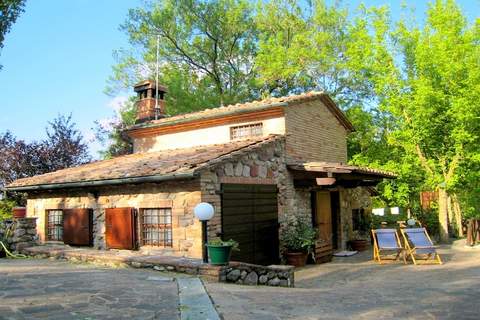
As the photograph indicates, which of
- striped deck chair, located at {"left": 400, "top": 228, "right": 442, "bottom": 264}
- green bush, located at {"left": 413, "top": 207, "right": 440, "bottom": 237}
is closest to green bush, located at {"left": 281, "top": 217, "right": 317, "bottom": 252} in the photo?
striped deck chair, located at {"left": 400, "top": 228, "right": 442, "bottom": 264}

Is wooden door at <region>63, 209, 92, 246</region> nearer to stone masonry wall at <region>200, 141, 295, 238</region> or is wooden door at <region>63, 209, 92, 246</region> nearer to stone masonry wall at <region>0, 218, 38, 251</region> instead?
stone masonry wall at <region>0, 218, 38, 251</region>

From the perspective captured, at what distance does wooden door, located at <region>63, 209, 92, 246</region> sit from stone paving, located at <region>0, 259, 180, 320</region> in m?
2.40

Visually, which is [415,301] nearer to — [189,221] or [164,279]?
[164,279]

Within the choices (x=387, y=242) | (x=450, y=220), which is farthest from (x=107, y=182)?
(x=450, y=220)

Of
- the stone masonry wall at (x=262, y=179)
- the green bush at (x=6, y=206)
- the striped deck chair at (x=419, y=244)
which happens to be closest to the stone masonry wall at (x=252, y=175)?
the stone masonry wall at (x=262, y=179)

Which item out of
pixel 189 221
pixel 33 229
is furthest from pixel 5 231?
pixel 189 221

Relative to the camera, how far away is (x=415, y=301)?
6520 mm

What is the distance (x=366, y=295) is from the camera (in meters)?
7.20

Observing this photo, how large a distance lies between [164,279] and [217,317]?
2875 mm

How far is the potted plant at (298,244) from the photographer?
1134 cm

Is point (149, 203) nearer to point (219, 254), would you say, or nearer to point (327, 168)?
point (219, 254)

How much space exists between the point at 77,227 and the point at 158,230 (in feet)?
9.21

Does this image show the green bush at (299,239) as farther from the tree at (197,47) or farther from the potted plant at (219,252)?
the tree at (197,47)

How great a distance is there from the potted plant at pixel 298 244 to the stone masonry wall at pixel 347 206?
3.43 m
